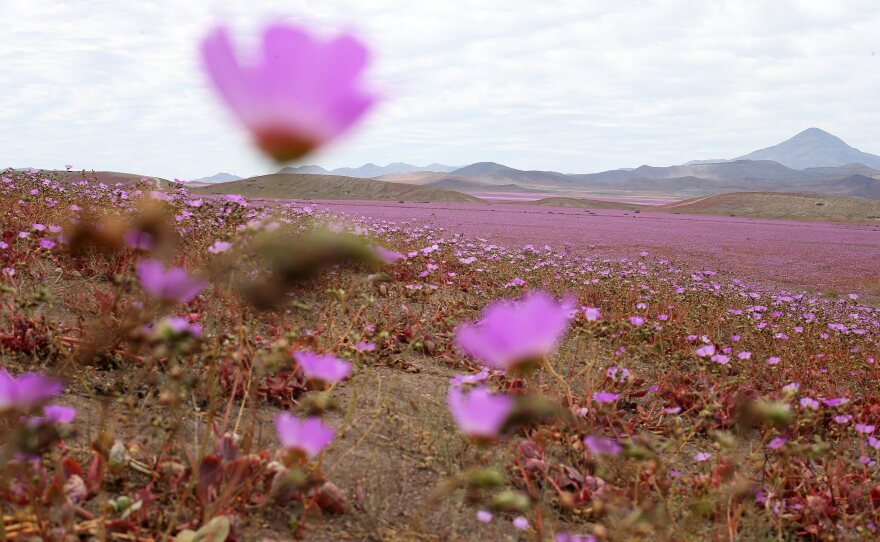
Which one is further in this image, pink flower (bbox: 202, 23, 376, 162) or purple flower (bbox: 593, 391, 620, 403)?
purple flower (bbox: 593, 391, 620, 403)

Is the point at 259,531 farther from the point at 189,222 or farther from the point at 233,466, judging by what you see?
the point at 189,222

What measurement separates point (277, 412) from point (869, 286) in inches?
366

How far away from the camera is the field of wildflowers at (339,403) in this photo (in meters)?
0.64

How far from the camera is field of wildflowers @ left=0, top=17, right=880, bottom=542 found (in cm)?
64

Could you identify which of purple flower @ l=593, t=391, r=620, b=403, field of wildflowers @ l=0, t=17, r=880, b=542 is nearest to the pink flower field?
field of wildflowers @ l=0, t=17, r=880, b=542

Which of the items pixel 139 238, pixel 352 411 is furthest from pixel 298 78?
pixel 352 411

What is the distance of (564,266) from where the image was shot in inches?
271

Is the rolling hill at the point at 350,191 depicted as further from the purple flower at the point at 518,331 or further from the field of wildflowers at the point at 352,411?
the purple flower at the point at 518,331

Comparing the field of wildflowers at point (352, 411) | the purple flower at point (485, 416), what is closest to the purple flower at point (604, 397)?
the field of wildflowers at point (352, 411)

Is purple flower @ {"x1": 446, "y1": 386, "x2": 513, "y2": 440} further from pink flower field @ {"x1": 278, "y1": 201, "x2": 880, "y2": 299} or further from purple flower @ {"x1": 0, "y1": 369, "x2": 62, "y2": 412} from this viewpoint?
pink flower field @ {"x1": 278, "y1": 201, "x2": 880, "y2": 299}

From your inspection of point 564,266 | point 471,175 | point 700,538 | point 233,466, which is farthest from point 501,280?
point 471,175

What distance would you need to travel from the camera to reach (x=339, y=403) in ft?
8.71

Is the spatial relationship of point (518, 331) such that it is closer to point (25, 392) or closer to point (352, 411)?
point (25, 392)

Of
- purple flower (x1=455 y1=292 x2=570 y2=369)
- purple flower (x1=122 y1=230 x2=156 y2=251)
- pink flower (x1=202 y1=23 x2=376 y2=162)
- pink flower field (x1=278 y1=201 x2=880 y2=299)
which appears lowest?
pink flower field (x1=278 y1=201 x2=880 y2=299)
